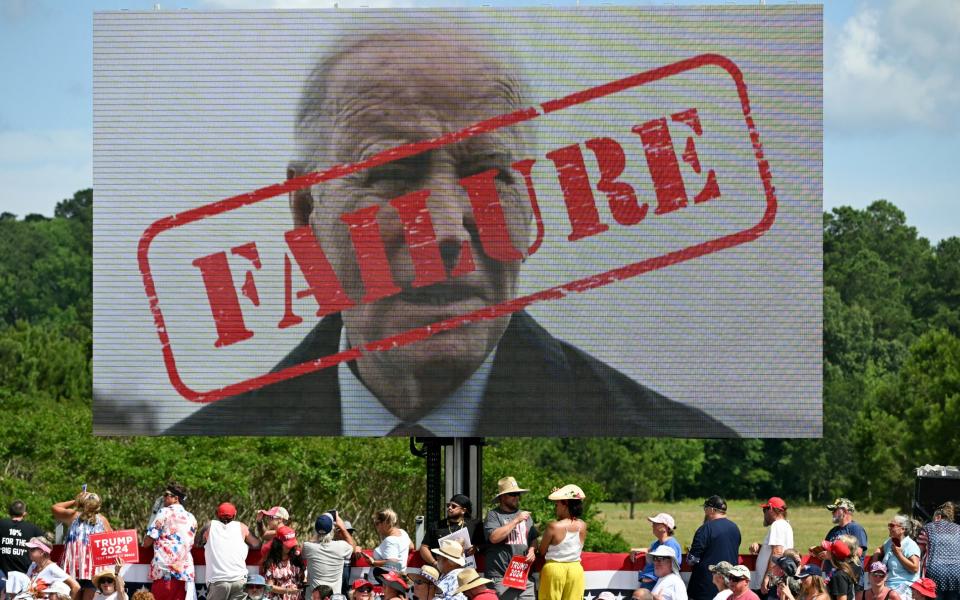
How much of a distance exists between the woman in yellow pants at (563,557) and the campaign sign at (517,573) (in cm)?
18

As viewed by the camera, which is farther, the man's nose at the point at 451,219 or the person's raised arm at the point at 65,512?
the man's nose at the point at 451,219

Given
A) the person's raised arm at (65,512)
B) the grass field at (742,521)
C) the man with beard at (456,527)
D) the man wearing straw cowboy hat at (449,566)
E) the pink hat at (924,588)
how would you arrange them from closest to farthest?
the man wearing straw cowboy hat at (449,566)
the pink hat at (924,588)
the man with beard at (456,527)
the person's raised arm at (65,512)
the grass field at (742,521)

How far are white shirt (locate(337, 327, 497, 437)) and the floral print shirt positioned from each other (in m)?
2.78

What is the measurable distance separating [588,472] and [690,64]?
134 feet

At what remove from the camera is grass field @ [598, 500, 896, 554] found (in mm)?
46594

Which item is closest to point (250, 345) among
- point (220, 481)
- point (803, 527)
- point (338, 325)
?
point (338, 325)

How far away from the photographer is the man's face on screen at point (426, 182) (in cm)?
1446

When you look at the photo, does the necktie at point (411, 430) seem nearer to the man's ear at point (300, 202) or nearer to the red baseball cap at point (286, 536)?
the man's ear at point (300, 202)

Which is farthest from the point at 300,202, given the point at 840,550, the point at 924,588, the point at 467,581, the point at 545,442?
the point at 545,442

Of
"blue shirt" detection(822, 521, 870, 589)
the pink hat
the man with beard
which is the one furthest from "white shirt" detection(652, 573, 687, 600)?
the pink hat

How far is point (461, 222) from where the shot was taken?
14.5 metres

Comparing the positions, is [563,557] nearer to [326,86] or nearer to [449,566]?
[449,566]

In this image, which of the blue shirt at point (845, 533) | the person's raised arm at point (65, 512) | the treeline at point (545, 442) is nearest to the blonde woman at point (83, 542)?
the person's raised arm at point (65, 512)

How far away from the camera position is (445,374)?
568 inches
